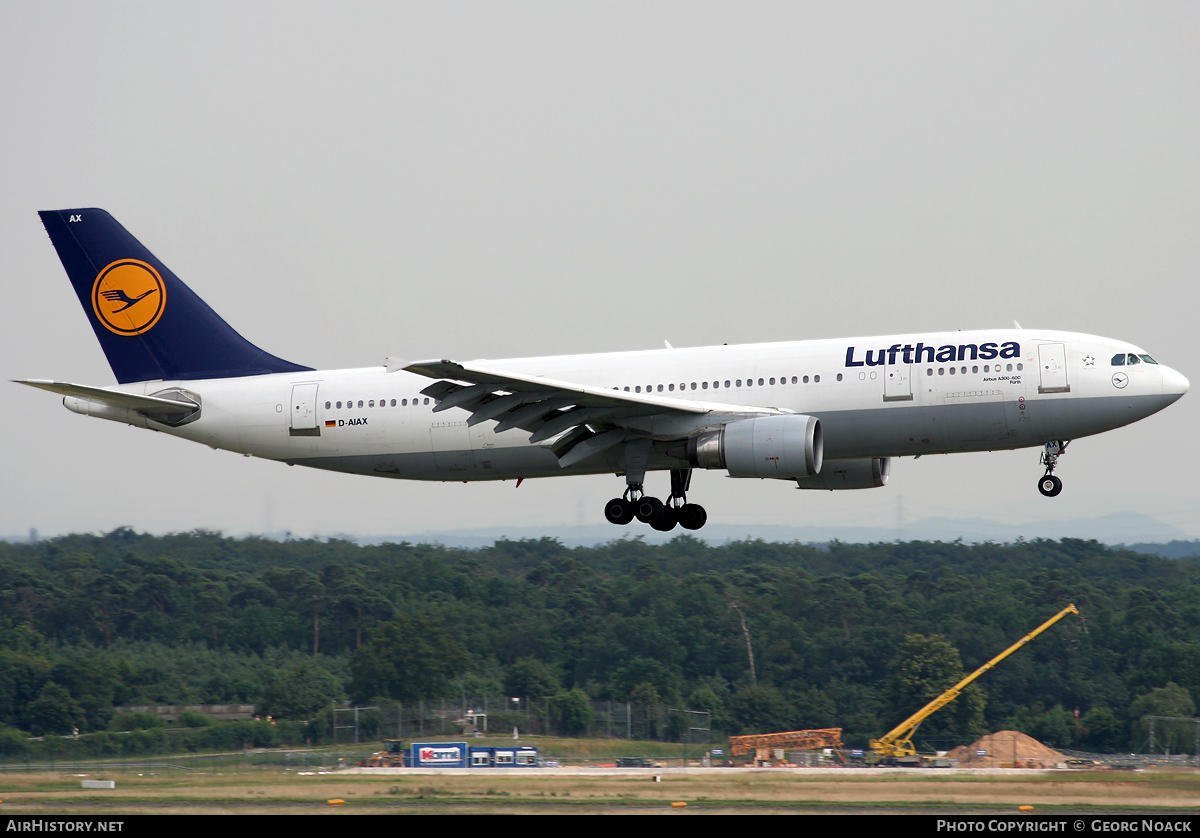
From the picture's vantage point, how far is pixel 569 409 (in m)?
34.8

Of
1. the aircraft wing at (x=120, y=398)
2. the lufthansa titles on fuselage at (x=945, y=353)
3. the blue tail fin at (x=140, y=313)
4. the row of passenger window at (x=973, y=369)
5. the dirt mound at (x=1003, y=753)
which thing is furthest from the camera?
the dirt mound at (x=1003, y=753)

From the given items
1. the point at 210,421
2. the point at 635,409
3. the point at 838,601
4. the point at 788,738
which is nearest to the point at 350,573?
the point at 838,601

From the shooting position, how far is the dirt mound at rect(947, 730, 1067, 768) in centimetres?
5453

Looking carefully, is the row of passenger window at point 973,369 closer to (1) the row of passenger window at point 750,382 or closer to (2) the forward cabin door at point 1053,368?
(1) the row of passenger window at point 750,382

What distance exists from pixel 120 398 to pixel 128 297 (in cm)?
435

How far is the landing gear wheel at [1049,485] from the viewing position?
3512 cm

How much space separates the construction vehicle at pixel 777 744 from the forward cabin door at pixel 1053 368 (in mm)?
21586

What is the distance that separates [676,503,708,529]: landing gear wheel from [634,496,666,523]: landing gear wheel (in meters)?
0.90

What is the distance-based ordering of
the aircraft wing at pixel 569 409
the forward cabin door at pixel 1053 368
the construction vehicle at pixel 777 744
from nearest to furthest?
1. the aircraft wing at pixel 569 409
2. the forward cabin door at pixel 1053 368
3. the construction vehicle at pixel 777 744

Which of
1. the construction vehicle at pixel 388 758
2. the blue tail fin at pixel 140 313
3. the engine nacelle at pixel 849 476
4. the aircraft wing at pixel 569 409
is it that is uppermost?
the blue tail fin at pixel 140 313

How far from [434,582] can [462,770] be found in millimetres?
56395

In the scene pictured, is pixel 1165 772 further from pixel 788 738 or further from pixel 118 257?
pixel 118 257

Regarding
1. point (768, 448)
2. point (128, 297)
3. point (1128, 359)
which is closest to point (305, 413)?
point (128, 297)

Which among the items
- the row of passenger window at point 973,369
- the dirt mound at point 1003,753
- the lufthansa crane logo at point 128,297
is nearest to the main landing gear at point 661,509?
the row of passenger window at point 973,369
